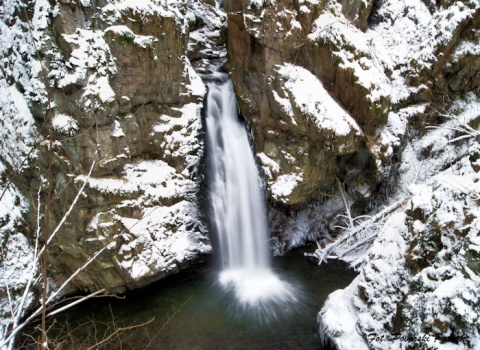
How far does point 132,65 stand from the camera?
7887 millimetres

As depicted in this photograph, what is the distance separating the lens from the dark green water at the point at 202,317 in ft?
20.7

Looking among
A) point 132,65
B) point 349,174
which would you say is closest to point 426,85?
point 349,174

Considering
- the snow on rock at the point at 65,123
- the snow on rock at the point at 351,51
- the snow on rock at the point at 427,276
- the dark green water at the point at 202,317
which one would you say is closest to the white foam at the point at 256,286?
the dark green water at the point at 202,317

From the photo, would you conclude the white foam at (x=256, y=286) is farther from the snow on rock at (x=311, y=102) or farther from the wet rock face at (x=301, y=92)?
the snow on rock at (x=311, y=102)

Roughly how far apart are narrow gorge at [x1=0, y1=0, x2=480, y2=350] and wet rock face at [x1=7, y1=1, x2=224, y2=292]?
45 millimetres

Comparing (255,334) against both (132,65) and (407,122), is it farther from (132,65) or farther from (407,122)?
(407,122)

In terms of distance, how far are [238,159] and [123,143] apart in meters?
3.69

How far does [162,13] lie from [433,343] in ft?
30.1

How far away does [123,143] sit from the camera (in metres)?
7.92

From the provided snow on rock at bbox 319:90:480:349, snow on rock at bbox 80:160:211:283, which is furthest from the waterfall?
snow on rock at bbox 319:90:480:349

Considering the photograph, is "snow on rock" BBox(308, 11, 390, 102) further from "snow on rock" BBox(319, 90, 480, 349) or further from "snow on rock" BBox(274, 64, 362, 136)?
"snow on rock" BBox(319, 90, 480, 349)

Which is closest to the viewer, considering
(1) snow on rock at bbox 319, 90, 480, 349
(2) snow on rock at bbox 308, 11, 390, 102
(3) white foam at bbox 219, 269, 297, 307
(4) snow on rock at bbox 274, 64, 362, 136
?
(1) snow on rock at bbox 319, 90, 480, 349

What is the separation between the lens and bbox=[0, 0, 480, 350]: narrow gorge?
6.54 m

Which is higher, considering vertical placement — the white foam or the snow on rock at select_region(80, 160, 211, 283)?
the snow on rock at select_region(80, 160, 211, 283)
